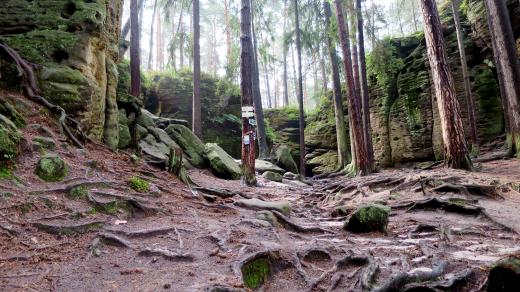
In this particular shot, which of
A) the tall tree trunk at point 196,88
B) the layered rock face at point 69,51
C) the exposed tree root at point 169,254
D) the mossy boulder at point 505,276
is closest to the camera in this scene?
the mossy boulder at point 505,276

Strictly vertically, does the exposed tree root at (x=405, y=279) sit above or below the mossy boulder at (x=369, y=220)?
below

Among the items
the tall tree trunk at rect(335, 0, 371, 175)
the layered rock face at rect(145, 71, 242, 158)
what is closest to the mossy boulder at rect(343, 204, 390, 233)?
the tall tree trunk at rect(335, 0, 371, 175)

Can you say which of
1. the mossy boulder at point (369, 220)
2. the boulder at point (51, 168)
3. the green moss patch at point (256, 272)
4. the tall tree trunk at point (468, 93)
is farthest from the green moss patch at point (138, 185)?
the tall tree trunk at point (468, 93)

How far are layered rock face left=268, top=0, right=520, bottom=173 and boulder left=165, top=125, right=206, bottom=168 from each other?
1029 cm

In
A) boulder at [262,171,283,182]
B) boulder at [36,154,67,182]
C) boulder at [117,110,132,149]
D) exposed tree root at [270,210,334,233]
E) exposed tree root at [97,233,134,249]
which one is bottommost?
exposed tree root at [270,210,334,233]

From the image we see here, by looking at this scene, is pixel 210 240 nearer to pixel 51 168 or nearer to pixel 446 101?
pixel 51 168

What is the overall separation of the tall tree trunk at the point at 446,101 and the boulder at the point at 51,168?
8.76 metres

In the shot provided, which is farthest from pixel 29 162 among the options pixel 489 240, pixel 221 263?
pixel 489 240

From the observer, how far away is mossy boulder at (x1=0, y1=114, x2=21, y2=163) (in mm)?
4348

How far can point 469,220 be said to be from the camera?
18.4ft

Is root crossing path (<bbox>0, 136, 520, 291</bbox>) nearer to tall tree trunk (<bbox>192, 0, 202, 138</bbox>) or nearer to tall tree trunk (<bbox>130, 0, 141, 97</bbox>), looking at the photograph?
tall tree trunk (<bbox>130, 0, 141, 97</bbox>)

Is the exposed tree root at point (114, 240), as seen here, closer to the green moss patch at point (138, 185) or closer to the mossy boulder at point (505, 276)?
the green moss patch at point (138, 185)

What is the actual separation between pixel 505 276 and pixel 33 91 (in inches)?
305

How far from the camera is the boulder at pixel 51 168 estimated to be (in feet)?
Result: 15.2
